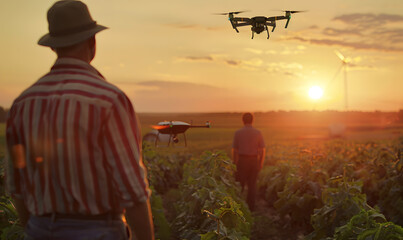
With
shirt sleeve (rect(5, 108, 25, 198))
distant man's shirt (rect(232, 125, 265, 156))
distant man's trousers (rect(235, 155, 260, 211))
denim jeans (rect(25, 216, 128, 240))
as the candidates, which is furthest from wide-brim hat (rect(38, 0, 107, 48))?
distant man's trousers (rect(235, 155, 260, 211))

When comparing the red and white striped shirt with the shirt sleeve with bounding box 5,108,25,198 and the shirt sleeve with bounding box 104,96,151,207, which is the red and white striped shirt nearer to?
the shirt sleeve with bounding box 104,96,151,207

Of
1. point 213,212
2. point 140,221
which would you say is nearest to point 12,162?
point 140,221

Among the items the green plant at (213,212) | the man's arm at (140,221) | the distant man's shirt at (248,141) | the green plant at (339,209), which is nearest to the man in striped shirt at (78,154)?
the man's arm at (140,221)

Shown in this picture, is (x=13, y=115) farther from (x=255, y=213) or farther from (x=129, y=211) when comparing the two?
(x=255, y=213)

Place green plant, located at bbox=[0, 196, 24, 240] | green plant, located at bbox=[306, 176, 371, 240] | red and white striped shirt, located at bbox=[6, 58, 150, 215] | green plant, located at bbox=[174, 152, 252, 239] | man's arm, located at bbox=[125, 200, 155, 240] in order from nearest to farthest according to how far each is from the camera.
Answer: red and white striped shirt, located at bbox=[6, 58, 150, 215], man's arm, located at bbox=[125, 200, 155, 240], green plant, located at bbox=[0, 196, 24, 240], green plant, located at bbox=[174, 152, 252, 239], green plant, located at bbox=[306, 176, 371, 240]

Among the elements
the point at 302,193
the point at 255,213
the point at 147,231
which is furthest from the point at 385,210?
the point at 147,231

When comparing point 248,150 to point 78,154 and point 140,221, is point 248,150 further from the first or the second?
point 78,154

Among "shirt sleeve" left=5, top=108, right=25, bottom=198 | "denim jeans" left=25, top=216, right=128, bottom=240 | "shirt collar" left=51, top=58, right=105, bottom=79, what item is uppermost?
"shirt collar" left=51, top=58, right=105, bottom=79
